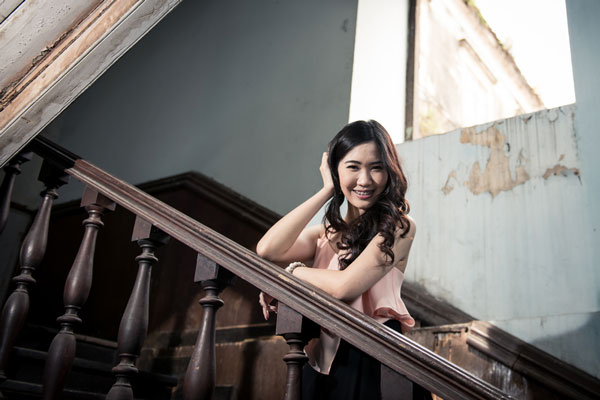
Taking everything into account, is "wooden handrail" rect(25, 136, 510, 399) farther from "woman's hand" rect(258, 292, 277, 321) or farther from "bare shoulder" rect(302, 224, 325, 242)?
"bare shoulder" rect(302, 224, 325, 242)

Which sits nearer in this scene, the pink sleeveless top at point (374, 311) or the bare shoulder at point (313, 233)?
the pink sleeveless top at point (374, 311)

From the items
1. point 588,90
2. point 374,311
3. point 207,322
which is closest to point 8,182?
point 207,322

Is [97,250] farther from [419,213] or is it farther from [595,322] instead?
[595,322]

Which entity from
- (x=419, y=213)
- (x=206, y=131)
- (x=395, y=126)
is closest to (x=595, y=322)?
(x=419, y=213)

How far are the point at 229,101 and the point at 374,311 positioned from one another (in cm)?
336

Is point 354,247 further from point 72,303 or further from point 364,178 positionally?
point 72,303

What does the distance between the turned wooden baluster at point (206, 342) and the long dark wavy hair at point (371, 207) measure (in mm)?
341

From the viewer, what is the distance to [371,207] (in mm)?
1661

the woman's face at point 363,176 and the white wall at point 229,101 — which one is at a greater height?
the white wall at point 229,101

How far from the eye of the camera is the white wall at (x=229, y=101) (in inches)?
169

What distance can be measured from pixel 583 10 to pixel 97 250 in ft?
11.6

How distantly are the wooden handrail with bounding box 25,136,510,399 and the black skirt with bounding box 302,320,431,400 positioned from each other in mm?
156

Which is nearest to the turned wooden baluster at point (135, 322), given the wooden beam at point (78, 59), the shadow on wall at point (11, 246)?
the wooden beam at point (78, 59)

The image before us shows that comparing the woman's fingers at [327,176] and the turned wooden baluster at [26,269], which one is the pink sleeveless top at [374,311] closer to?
the woman's fingers at [327,176]
